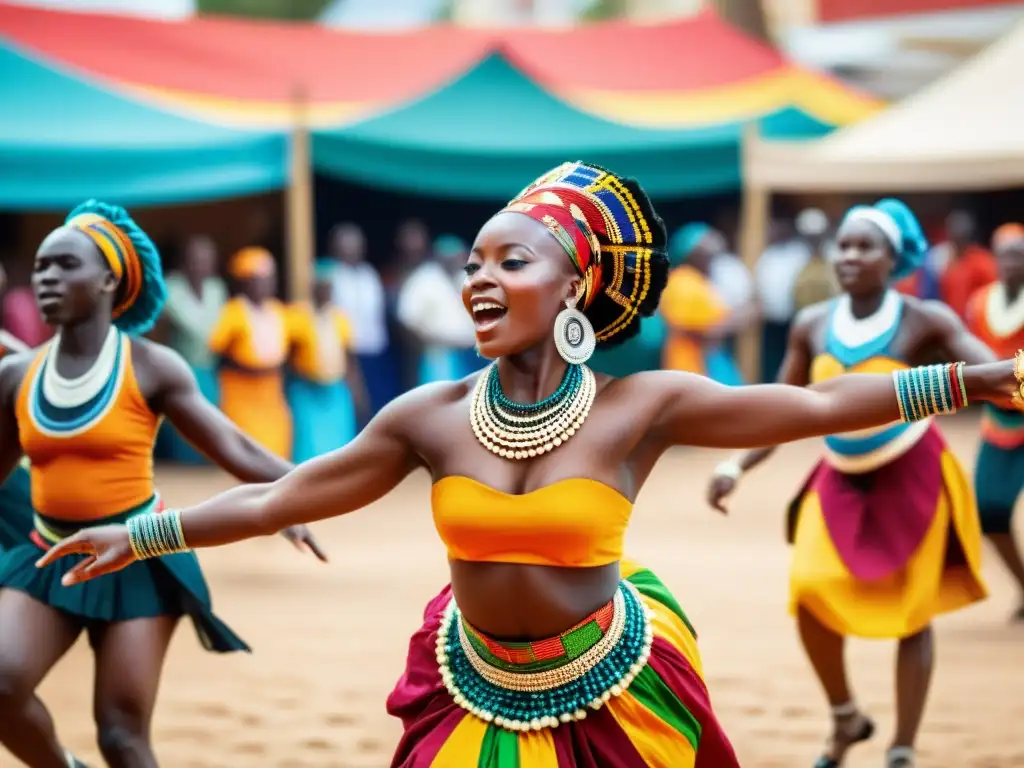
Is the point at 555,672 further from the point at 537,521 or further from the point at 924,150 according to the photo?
the point at 924,150

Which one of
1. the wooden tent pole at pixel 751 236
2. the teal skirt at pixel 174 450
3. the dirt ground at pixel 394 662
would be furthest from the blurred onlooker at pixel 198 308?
the wooden tent pole at pixel 751 236

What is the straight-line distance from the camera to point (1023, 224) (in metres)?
20.2

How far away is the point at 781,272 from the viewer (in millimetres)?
16469

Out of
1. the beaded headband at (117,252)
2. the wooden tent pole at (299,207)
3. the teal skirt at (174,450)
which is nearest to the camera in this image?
the beaded headband at (117,252)

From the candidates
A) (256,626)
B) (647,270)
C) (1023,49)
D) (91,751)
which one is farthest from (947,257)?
(647,270)

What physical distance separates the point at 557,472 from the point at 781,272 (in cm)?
1355

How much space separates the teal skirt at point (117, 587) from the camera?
4.43 meters

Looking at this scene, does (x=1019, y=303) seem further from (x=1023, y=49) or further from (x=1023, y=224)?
(x=1023, y=224)

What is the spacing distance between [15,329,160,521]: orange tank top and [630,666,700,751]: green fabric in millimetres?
1943

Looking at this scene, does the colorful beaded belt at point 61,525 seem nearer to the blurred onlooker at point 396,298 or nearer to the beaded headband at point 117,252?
the beaded headband at point 117,252

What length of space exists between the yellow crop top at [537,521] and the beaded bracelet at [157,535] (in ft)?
2.32

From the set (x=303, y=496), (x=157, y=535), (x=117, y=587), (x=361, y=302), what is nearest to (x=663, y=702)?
(x=303, y=496)

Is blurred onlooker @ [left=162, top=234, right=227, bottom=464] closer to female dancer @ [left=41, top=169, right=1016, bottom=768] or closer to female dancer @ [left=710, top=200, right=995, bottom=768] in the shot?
female dancer @ [left=710, top=200, right=995, bottom=768]

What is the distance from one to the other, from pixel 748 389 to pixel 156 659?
6.91ft
